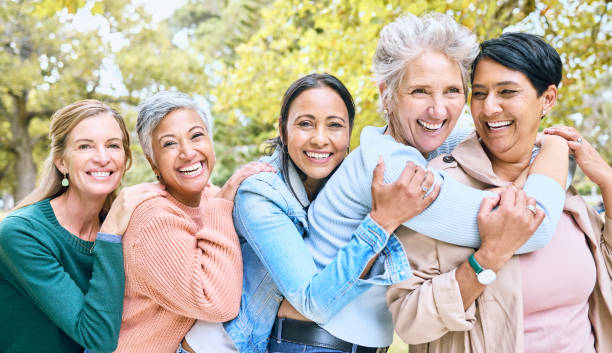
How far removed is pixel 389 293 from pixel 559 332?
0.71 m

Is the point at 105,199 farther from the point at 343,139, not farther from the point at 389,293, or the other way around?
the point at 389,293

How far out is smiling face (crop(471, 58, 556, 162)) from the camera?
2.05 metres

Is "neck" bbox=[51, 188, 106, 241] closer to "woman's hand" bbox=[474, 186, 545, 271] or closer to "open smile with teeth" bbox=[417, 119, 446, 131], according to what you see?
"open smile with teeth" bbox=[417, 119, 446, 131]

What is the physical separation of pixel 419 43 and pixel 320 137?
64cm

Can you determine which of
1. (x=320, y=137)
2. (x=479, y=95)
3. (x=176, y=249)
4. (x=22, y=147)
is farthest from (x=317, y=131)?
(x=22, y=147)

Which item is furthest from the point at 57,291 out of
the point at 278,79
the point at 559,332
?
the point at 278,79

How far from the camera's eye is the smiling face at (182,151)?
2.51m

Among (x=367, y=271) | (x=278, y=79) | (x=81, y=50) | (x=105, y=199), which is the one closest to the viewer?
(x=367, y=271)

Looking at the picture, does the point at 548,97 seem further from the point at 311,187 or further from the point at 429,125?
the point at 311,187

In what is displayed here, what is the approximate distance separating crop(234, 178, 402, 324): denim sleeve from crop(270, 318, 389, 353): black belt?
0.11m

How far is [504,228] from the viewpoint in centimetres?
175

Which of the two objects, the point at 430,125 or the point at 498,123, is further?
the point at 430,125

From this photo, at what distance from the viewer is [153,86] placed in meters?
17.7

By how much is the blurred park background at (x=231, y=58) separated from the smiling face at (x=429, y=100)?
1691mm
